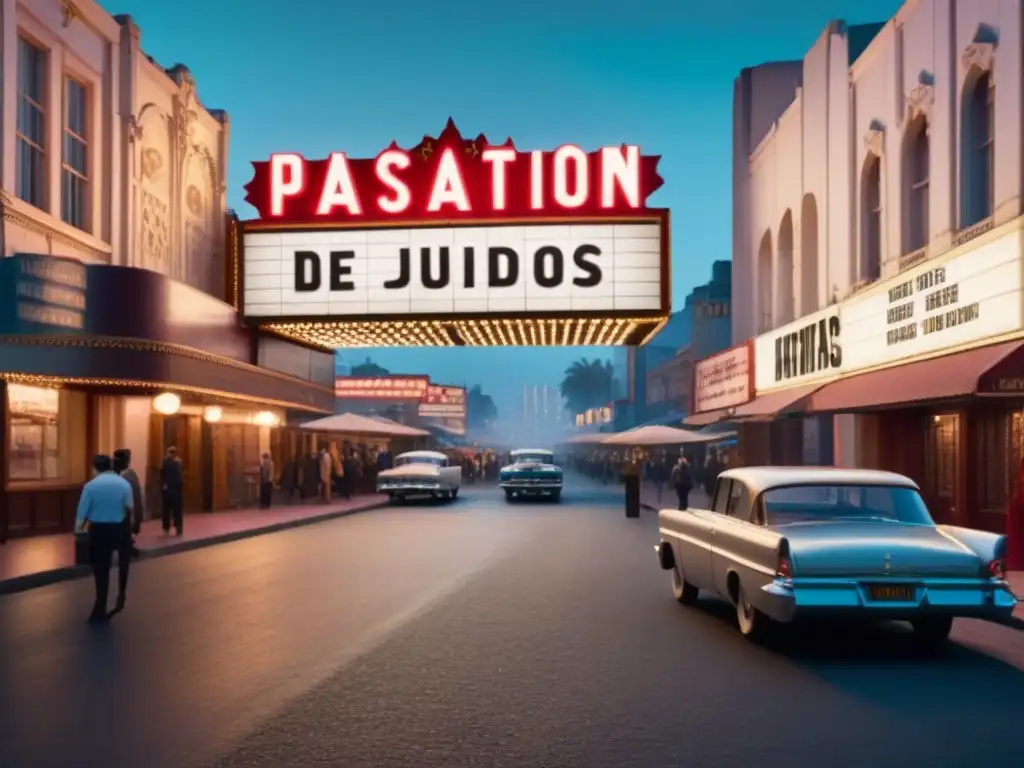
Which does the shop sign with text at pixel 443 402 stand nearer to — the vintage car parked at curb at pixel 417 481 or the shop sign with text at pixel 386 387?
the shop sign with text at pixel 386 387

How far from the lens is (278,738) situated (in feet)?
22.8

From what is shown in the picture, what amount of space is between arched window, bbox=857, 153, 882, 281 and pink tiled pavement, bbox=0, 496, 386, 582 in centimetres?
1372

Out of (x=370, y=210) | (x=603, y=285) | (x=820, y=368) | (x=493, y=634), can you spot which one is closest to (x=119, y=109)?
(x=370, y=210)

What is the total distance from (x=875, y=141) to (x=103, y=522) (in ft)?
57.4

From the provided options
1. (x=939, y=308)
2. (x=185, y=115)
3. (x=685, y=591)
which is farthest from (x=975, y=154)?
(x=185, y=115)

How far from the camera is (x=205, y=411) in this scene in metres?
30.4

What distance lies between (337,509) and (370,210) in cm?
854

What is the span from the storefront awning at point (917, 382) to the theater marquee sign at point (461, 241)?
7193 mm

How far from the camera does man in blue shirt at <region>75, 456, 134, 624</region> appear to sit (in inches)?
474

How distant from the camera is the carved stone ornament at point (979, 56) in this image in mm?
18172

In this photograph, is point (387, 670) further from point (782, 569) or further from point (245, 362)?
point (245, 362)

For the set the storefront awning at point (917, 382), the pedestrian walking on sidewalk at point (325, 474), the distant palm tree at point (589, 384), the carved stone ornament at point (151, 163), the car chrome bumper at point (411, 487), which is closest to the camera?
the storefront awning at point (917, 382)

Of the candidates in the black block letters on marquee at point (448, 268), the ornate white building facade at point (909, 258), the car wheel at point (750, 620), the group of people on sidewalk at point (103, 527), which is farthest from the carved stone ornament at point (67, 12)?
the car wheel at point (750, 620)

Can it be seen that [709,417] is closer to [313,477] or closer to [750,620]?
[313,477]
